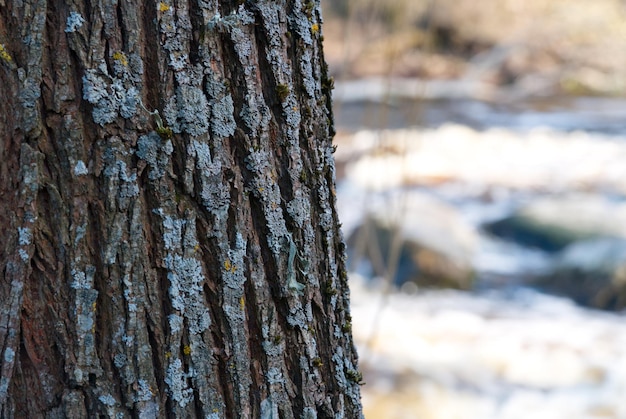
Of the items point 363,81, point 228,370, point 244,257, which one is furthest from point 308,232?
point 363,81

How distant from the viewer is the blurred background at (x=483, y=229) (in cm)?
364

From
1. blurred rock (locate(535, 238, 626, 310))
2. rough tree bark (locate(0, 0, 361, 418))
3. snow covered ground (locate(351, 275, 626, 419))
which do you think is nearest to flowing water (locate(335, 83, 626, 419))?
snow covered ground (locate(351, 275, 626, 419))

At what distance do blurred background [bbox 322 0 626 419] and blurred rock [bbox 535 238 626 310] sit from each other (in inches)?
0.5

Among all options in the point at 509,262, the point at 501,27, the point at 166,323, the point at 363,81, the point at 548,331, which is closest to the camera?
the point at 166,323

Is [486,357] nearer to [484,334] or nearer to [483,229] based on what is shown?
[484,334]

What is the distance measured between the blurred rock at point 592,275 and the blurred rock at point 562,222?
0.66ft

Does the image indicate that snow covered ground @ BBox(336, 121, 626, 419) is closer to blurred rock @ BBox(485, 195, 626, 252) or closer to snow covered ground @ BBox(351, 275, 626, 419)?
snow covered ground @ BBox(351, 275, 626, 419)

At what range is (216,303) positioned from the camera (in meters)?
0.84

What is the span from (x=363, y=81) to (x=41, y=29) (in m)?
10.9

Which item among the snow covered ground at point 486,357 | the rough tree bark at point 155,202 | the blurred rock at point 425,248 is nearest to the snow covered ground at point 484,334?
the snow covered ground at point 486,357

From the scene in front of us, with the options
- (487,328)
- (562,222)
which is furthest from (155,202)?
(562,222)

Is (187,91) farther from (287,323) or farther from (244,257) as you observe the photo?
(287,323)

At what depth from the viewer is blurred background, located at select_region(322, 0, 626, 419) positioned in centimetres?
364

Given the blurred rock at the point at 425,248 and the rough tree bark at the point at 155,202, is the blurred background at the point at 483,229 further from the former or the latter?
the rough tree bark at the point at 155,202
